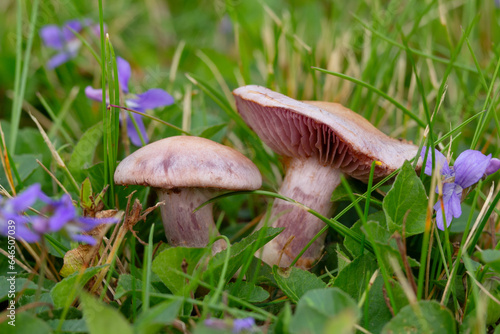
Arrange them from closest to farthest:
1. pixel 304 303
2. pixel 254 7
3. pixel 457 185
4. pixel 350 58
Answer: pixel 304 303 → pixel 457 185 → pixel 350 58 → pixel 254 7

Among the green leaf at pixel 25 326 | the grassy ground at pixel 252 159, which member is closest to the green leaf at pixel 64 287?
the grassy ground at pixel 252 159

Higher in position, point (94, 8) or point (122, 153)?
point (94, 8)

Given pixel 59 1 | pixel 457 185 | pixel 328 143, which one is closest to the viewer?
Result: pixel 457 185

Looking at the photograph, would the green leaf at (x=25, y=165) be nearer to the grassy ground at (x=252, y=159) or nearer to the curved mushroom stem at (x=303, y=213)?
the grassy ground at (x=252, y=159)

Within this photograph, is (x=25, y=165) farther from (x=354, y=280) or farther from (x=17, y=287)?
(x=354, y=280)

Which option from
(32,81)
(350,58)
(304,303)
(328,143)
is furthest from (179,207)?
(32,81)

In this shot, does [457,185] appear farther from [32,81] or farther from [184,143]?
[32,81]

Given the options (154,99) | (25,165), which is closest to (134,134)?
(154,99)
